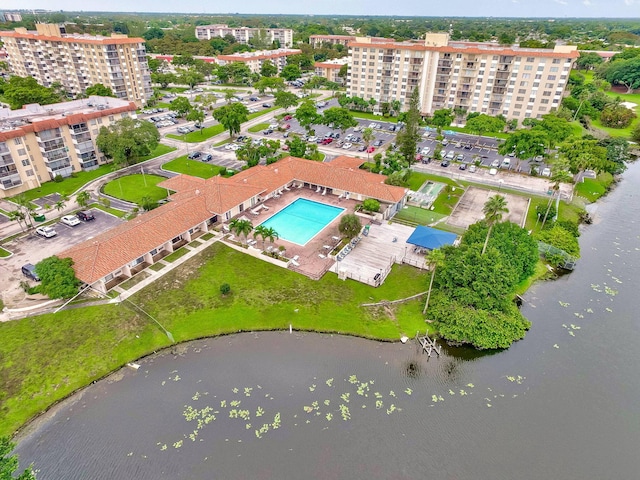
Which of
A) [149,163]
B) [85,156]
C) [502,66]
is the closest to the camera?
[85,156]

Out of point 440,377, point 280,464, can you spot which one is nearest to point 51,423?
point 280,464

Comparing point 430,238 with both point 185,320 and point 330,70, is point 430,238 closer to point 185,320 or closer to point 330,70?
point 185,320

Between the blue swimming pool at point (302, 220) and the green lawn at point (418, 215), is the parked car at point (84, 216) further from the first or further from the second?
the green lawn at point (418, 215)

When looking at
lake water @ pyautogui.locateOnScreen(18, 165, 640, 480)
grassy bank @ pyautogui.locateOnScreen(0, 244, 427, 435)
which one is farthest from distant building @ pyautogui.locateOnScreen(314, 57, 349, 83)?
lake water @ pyautogui.locateOnScreen(18, 165, 640, 480)

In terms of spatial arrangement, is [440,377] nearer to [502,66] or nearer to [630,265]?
[630,265]

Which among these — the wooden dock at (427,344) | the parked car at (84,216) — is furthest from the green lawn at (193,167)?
the wooden dock at (427,344)
